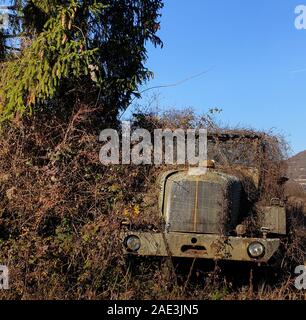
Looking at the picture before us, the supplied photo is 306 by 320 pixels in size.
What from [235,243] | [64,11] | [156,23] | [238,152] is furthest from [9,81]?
[235,243]

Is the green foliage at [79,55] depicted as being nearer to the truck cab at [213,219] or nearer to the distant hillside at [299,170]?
the truck cab at [213,219]

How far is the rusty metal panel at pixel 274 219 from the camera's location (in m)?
6.83

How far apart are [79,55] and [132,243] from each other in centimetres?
318

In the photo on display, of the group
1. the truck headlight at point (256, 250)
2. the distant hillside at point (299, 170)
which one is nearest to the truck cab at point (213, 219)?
the truck headlight at point (256, 250)

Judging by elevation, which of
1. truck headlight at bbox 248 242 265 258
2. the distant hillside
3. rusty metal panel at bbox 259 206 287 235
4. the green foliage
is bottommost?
truck headlight at bbox 248 242 265 258

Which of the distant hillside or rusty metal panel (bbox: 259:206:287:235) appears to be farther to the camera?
the distant hillside

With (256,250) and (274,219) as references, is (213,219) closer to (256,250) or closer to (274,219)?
(256,250)

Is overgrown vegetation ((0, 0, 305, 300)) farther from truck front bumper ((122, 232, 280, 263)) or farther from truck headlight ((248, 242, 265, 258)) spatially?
truck headlight ((248, 242, 265, 258))

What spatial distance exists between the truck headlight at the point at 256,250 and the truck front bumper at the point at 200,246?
0.08 ft

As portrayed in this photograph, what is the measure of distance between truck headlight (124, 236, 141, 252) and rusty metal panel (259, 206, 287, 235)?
1.74 m

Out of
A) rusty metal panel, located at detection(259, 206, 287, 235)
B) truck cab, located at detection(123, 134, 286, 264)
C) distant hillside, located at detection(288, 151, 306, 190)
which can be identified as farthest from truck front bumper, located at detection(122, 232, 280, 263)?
distant hillside, located at detection(288, 151, 306, 190)

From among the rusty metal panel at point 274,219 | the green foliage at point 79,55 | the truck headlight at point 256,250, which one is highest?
the green foliage at point 79,55

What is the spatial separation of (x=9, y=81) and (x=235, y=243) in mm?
4387

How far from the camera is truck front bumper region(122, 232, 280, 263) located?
618 centimetres
